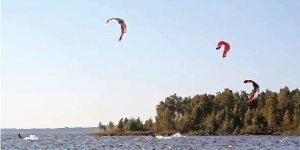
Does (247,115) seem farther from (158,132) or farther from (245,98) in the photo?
(158,132)

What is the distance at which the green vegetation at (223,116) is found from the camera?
174 m

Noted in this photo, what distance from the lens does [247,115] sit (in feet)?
584

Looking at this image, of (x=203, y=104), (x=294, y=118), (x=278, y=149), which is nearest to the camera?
(x=278, y=149)

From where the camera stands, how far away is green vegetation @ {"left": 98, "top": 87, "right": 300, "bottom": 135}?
17375cm

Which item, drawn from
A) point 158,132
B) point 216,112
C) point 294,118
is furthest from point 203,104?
point 294,118

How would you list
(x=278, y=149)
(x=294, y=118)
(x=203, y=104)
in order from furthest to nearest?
(x=203, y=104), (x=294, y=118), (x=278, y=149)

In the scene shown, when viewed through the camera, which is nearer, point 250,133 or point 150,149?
point 150,149

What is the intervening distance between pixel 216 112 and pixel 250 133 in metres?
16.4

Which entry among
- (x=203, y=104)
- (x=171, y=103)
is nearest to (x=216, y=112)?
(x=203, y=104)

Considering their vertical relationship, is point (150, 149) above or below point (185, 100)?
below

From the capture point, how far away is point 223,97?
610 feet

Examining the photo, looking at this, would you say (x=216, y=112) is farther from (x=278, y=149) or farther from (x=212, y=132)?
(x=278, y=149)

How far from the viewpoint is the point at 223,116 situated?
182 m

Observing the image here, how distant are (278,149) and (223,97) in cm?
11113
